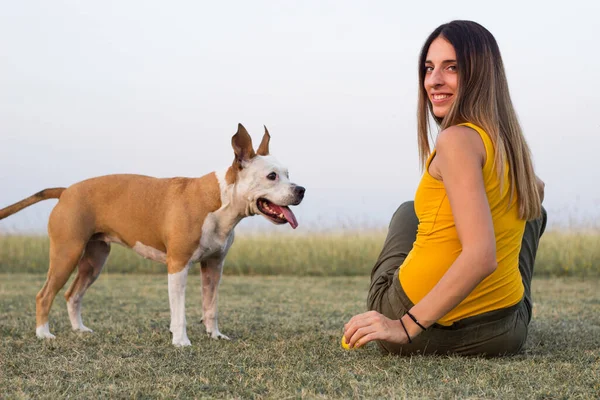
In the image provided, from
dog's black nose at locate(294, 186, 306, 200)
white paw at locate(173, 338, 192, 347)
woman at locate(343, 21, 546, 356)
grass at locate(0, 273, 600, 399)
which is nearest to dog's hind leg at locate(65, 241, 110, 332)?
grass at locate(0, 273, 600, 399)

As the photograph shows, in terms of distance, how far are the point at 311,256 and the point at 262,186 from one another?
763 centimetres

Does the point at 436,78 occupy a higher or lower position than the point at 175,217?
higher

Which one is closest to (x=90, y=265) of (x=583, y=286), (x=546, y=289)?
(x=546, y=289)

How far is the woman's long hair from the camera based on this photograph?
2.94 m

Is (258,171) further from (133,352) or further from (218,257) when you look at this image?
(133,352)

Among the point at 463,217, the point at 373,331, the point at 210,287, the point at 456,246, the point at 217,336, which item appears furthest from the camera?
the point at 210,287

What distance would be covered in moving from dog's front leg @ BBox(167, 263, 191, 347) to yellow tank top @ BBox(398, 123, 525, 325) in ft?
5.41

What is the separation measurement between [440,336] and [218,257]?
184 centimetres

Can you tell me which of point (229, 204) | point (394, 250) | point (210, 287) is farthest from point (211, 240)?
point (394, 250)

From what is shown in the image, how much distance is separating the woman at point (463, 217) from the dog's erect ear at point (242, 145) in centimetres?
131

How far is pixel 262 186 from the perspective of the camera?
14.7 ft

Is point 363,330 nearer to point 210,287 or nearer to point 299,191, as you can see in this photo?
point 299,191

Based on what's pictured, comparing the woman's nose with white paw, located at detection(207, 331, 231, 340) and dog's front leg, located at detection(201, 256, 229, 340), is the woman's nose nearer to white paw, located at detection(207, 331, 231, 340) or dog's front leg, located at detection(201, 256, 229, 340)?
dog's front leg, located at detection(201, 256, 229, 340)

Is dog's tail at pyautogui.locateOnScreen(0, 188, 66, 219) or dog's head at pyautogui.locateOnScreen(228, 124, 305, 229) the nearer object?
dog's head at pyautogui.locateOnScreen(228, 124, 305, 229)
